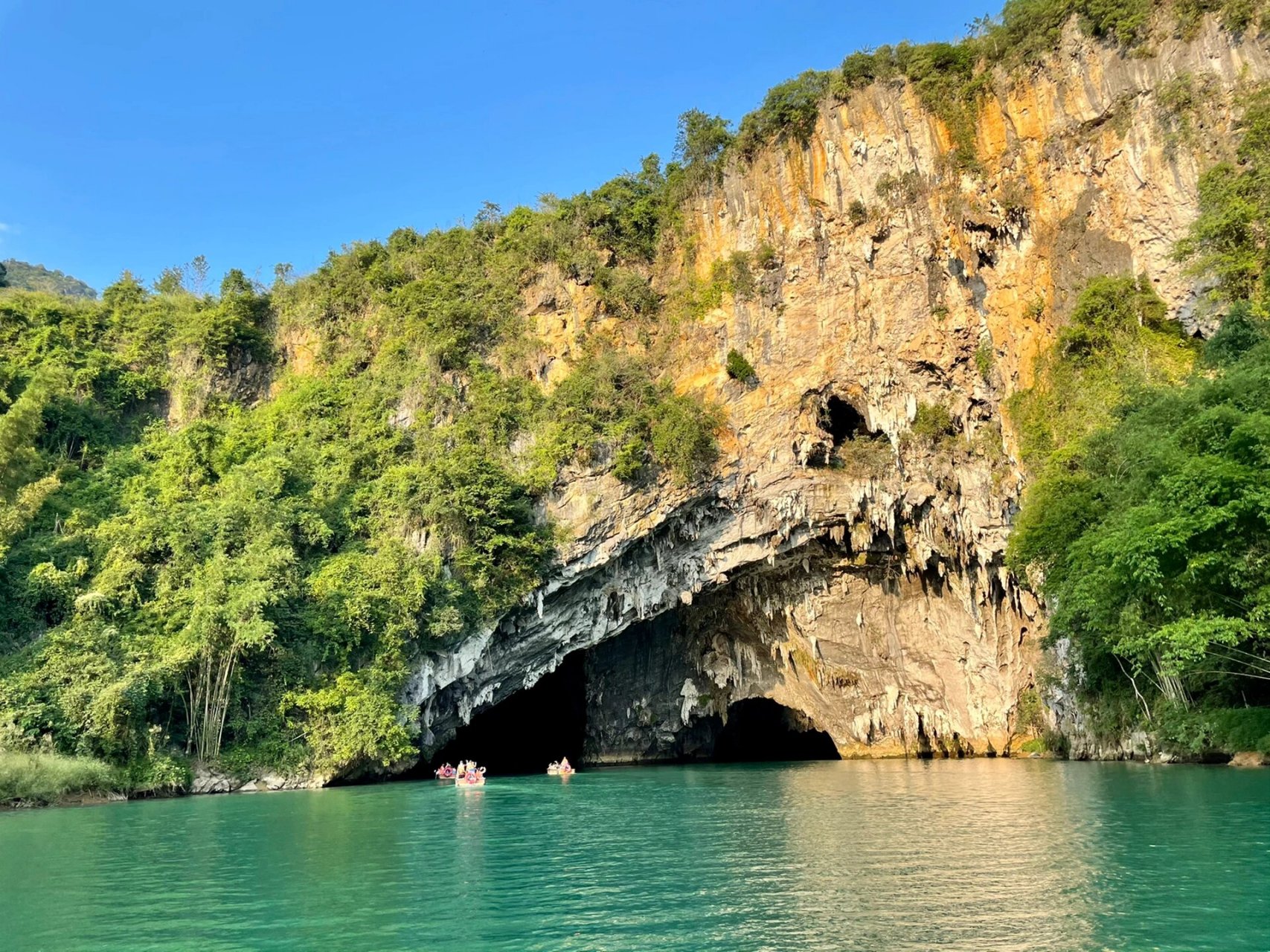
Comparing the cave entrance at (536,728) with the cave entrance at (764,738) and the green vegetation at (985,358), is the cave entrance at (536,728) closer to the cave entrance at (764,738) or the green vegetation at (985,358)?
the cave entrance at (764,738)

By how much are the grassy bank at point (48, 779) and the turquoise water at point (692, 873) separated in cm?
300

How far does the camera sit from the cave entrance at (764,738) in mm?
36500

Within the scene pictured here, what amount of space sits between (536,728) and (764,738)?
952cm

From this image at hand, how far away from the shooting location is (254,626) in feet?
77.9

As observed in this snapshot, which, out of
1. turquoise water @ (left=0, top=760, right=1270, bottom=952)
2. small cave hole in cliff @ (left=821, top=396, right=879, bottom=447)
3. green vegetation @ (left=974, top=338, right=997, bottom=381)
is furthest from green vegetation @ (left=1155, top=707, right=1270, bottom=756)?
small cave hole in cliff @ (left=821, top=396, right=879, bottom=447)

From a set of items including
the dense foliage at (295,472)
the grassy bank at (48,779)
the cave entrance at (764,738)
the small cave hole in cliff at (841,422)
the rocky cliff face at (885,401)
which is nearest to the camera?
the grassy bank at (48,779)

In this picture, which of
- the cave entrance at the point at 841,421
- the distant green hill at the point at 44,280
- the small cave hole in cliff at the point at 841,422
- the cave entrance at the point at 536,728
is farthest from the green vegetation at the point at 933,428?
the distant green hill at the point at 44,280

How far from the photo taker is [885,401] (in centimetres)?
2841

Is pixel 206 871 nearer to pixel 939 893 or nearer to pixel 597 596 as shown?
pixel 939 893

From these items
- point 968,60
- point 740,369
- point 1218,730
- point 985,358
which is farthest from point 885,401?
point 1218,730

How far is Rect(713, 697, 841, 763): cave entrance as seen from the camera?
36.5 metres

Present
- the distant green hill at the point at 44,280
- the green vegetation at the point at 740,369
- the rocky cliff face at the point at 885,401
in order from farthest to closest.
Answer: the distant green hill at the point at 44,280 < the green vegetation at the point at 740,369 < the rocky cliff face at the point at 885,401

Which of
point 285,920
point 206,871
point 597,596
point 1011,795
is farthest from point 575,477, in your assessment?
point 285,920

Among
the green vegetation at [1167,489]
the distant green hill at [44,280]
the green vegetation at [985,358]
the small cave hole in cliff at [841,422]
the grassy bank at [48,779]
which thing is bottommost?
the grassy bank at [48,779]
